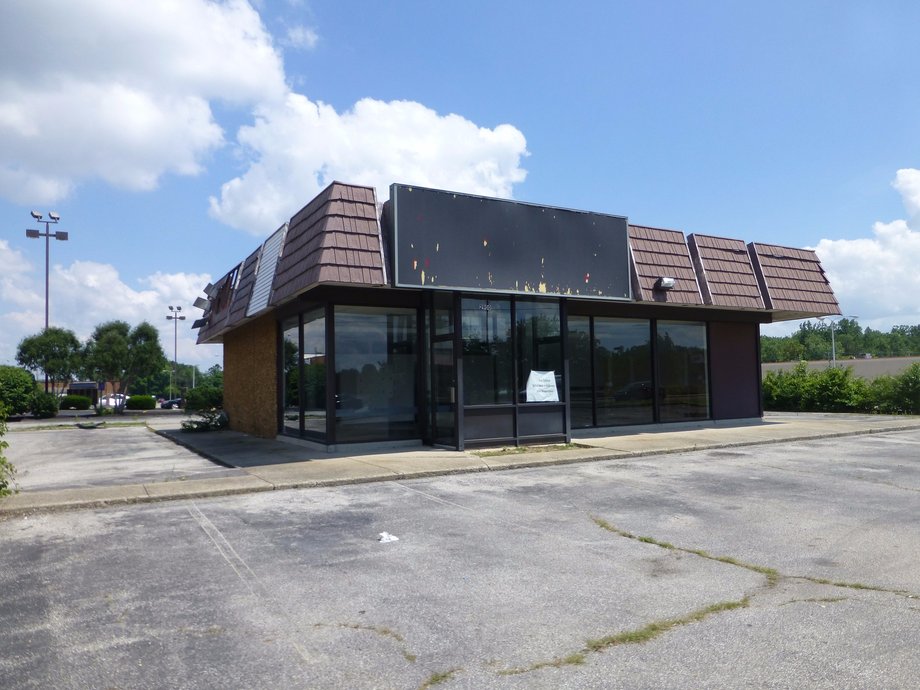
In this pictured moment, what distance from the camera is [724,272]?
18219mm

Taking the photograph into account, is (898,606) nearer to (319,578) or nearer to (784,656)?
(784,656)

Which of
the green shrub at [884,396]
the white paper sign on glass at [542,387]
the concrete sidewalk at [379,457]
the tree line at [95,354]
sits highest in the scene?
the tree line at [95,354]

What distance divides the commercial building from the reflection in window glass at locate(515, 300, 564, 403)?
35 mm

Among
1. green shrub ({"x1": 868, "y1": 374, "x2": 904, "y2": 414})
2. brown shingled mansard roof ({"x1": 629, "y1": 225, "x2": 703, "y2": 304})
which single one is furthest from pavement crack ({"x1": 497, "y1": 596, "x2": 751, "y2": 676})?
green shrub ({"x1": 868, "y1": 374, "x2": 904, "y2": 414})

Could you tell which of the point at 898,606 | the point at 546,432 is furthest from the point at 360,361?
the point at 898,606

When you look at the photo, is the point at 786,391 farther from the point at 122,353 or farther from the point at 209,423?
the point at 122,353

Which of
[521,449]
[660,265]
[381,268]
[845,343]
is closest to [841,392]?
[660,265]

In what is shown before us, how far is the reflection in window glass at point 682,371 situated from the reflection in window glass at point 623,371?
447 millimetres

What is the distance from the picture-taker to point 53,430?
93.4 ft

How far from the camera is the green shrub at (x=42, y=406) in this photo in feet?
133

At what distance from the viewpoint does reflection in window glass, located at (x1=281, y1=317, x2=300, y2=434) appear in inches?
632

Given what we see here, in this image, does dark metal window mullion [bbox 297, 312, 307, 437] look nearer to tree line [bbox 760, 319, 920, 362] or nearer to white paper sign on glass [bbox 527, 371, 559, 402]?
white paper sign on glass [bbox 527, 371, 559, 402]

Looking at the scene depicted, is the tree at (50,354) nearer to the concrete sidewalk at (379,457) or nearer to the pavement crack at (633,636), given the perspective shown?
the concrete sidewalk at (379,457)

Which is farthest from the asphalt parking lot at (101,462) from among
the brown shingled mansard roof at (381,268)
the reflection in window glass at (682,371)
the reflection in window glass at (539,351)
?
the reflection in window glass at (682,371)
